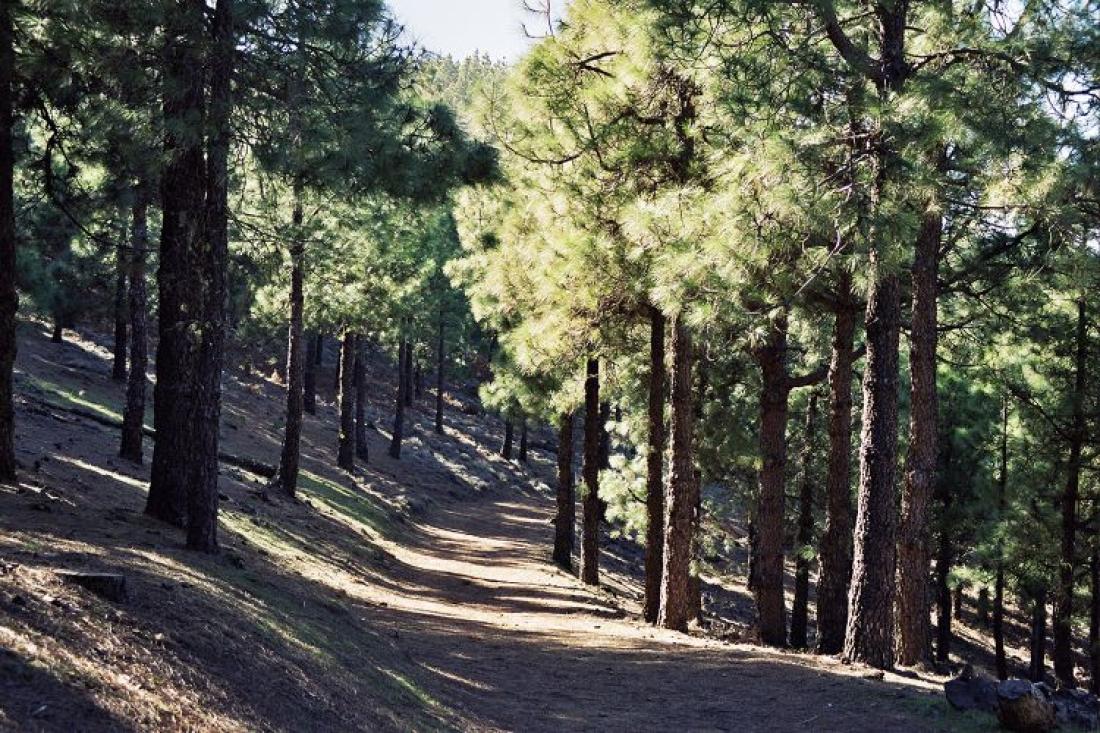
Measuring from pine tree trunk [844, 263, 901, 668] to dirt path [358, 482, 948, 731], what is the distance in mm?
888

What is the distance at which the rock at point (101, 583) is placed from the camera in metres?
6.77

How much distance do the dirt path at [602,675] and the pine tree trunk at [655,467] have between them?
31.4 inches

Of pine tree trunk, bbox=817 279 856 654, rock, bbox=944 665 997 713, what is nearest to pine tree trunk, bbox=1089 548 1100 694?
pine tree trunk, bbox=817 279 856 654

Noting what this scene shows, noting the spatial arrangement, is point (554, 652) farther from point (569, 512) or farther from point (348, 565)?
point (569, 512)

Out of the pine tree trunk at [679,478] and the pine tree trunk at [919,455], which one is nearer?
the pine tree trunk at [919,455]

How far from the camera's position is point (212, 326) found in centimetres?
1062

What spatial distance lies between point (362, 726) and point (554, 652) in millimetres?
6187

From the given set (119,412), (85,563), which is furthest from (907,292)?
(119,412)

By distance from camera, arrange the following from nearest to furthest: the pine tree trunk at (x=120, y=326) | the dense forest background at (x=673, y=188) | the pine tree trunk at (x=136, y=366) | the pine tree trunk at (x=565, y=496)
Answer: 1. the dense forest background at (x=673, y=188)
2. the pine tree trunk at (x=136, y=366)
3. the pine tree trunk at (x=565, y=496)
4. the pine tree trunk at (x=120, y=326)

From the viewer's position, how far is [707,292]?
1032 centimetres

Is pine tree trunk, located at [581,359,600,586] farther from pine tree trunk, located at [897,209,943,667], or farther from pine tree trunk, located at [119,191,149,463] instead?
pine tree trunk, located at [119,191,149,463]

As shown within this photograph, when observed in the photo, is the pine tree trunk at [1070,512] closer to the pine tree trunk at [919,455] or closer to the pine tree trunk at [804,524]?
the pine tree trunk at [804,524]

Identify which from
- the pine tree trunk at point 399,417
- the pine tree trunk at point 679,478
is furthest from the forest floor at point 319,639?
the pine tree trunk at point 399,417

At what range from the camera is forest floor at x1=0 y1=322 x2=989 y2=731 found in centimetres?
572
